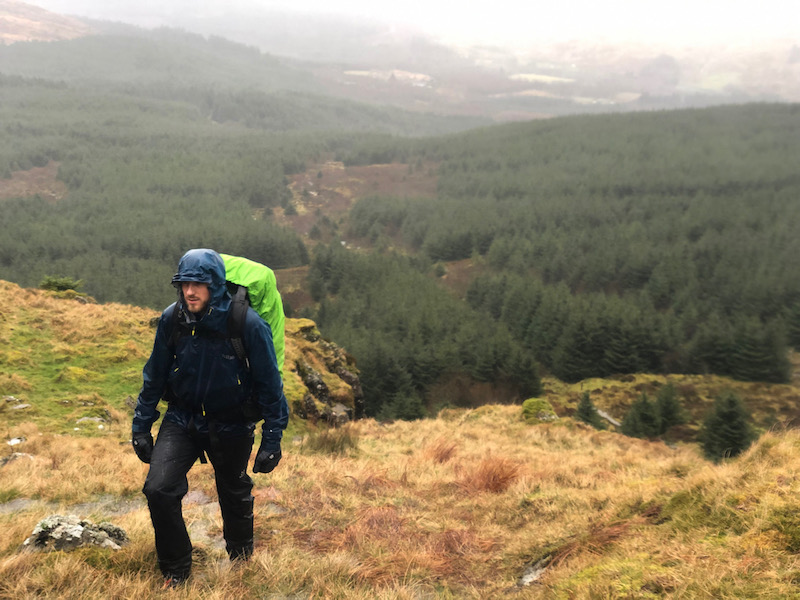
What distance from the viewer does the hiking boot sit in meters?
3.66

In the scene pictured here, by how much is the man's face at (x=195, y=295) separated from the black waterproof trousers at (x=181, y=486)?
3.33ft

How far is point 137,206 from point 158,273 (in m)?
65.6

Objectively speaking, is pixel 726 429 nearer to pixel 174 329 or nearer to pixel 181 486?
pixel 181 486

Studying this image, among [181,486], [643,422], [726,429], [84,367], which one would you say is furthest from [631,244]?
[181,486]

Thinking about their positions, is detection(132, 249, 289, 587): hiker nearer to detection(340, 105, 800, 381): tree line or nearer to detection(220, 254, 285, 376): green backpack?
detection(220, 254, 285, 376): green backpack

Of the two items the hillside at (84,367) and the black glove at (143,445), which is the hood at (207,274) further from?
the hillside at (84,367)

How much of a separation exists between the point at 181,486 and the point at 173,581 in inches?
31.7

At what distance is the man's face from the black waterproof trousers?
102 centimetres

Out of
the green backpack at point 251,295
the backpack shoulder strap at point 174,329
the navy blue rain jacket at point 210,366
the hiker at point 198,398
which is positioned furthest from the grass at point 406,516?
the green backpack at point 251,295

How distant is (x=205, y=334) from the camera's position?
3.51 m

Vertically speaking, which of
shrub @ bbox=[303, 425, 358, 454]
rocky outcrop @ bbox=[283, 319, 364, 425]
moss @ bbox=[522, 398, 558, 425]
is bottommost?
moss @ bbox=[522, 398, 558, 425]

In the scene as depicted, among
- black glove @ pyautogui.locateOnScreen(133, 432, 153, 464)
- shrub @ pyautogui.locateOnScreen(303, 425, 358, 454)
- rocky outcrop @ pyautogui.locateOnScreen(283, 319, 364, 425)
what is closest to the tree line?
rocky outcrop @ pyautogui.locateOnScreen(283, 319, 364, 425)

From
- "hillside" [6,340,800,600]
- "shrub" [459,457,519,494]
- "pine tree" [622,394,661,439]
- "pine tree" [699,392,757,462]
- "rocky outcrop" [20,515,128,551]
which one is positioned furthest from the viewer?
"pine tree" [622,394,661,439]

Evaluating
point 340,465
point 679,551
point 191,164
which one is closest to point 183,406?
point 679,551
